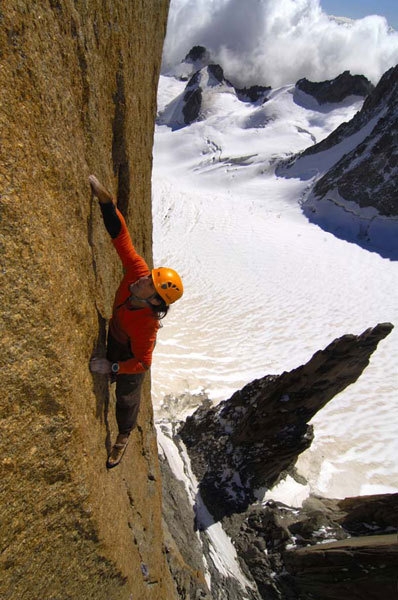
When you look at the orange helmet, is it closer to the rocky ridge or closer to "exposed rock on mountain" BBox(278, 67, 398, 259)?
the rocky ridge

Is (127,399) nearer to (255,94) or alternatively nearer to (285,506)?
(285,506)

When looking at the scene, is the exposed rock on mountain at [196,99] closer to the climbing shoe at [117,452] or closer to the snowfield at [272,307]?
the snowfield at [272,307]

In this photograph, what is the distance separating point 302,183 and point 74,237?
33.1m

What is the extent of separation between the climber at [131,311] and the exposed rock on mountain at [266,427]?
468 centimetres

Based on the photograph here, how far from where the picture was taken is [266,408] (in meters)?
7.67

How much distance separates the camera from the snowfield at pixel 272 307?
32.4ft

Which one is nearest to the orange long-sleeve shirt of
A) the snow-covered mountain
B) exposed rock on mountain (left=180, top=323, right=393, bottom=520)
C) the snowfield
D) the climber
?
the climber

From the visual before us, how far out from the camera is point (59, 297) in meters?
2.34

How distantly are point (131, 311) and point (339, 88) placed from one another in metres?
68.6

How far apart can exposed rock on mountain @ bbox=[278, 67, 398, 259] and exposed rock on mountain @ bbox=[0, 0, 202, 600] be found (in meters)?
21.2

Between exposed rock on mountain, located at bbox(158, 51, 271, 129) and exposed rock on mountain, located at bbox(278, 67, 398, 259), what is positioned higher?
exposed rock on mountain, located at bbox(158, 51, 271, 129)

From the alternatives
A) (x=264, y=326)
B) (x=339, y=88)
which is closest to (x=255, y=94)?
(x=339, y=88)

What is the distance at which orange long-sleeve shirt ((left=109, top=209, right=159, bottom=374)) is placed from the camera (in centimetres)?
329

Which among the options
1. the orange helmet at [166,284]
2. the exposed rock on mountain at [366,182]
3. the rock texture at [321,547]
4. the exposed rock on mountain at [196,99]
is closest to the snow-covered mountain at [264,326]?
the rock texture at [321,547]
